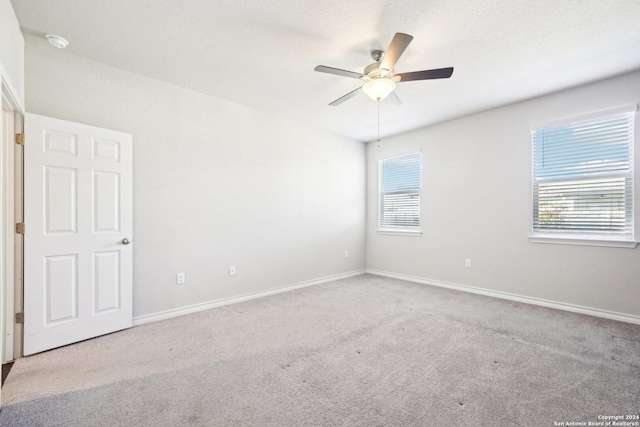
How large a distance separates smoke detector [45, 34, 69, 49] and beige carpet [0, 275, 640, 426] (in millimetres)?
2649

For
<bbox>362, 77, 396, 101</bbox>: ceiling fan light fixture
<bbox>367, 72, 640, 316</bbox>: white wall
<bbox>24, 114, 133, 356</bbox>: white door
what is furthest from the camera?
<bbox>367, 72, 640, 316</bbox>: white wall

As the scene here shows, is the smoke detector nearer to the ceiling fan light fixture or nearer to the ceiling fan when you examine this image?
the ceiling fan

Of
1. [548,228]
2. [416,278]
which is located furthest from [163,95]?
[548,228]

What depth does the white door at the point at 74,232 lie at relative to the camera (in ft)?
7.77

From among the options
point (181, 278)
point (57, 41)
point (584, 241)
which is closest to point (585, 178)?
point (584, 241)

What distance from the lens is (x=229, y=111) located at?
3.73 metres

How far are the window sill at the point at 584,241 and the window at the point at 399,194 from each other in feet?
5.62

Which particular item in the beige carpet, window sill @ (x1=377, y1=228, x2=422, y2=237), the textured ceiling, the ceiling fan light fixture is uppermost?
the textured ceiling

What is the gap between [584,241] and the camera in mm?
3293

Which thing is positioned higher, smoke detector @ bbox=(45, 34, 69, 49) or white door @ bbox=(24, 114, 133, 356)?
smoke detector @ bbox=(45, 34, 69, 49)

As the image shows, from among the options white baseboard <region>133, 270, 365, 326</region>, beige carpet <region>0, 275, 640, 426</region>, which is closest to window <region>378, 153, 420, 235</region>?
white baseboard <region>133, 270, 365, 326</region>

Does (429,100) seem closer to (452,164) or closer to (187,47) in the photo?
(452,164)

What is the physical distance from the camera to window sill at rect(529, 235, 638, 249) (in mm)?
3043

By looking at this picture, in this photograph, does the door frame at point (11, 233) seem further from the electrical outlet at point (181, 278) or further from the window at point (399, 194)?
the window at point (399, 194)
